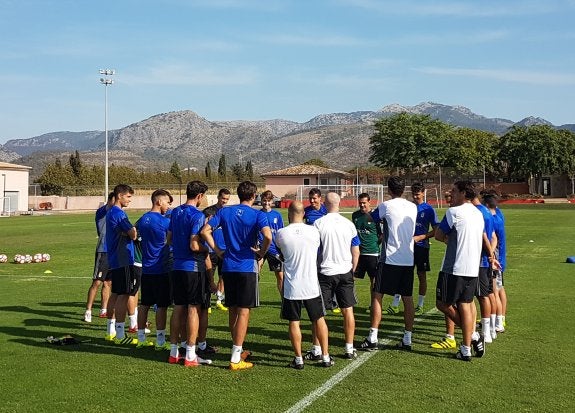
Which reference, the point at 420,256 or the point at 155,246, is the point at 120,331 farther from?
the point at 420,256

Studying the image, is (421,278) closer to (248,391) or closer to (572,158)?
(248,391)

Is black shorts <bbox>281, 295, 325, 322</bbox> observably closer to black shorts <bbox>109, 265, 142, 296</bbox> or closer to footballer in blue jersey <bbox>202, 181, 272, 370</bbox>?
footballer in blue jersey <bbox>202, 181, 272, 370</bbox>

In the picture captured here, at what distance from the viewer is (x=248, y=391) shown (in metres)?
6.66

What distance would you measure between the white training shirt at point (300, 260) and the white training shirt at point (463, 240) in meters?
1.84

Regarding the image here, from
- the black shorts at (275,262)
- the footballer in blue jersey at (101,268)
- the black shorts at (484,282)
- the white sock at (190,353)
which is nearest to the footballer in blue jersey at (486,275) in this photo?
the black shorts at (484,282)

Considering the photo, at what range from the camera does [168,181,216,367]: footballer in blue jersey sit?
304 inches

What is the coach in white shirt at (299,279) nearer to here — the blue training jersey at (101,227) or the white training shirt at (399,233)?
the white training shirt at (399,233)

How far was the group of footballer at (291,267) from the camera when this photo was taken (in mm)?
7570

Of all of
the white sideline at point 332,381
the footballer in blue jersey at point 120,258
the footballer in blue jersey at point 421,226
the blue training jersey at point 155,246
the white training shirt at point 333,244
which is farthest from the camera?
the footballer in blue jersey at point 421,226

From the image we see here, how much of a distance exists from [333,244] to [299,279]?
2.31 feet

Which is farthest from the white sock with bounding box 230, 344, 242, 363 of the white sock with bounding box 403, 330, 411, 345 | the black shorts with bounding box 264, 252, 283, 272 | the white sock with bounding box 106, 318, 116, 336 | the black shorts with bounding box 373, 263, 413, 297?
the black shorts with bounding box 264, 252, 283, 272

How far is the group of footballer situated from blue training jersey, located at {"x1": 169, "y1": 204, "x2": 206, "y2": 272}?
0.04 feet

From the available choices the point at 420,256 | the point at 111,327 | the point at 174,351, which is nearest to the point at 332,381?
the point at 174,351

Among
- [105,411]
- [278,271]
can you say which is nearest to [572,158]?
[278,271]
